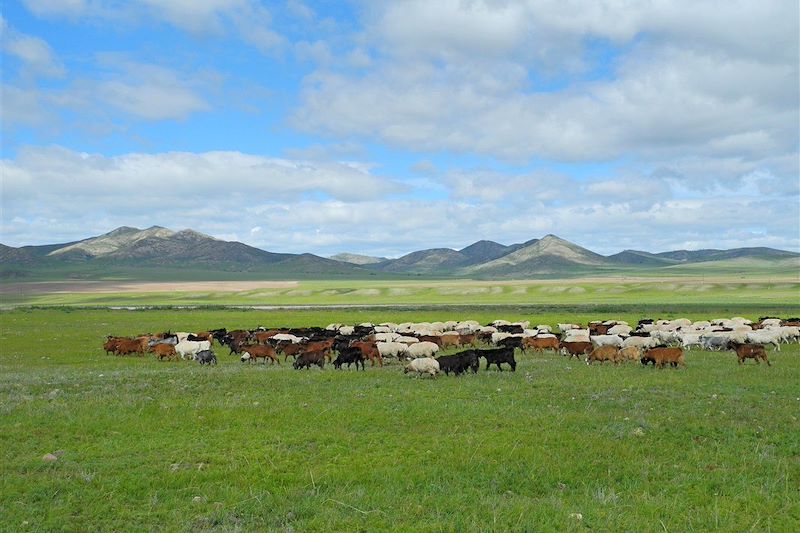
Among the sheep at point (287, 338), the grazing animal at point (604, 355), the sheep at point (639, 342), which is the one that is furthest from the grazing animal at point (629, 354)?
the sheep at point (287, 338)

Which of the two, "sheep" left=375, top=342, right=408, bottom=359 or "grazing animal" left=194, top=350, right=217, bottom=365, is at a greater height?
"sheep" left=375, top=342, right=408, bottom=359

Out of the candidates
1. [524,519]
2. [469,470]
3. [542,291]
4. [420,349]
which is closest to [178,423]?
[469,470]

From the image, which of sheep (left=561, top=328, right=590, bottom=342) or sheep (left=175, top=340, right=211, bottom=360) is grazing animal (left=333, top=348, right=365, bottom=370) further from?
sheep (left=561, top=328, right=590, bottom=342)

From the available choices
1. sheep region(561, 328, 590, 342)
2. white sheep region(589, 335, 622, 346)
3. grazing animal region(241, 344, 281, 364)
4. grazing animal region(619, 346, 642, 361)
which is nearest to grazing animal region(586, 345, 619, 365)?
grazing animal region(619, 346, 642, 361)

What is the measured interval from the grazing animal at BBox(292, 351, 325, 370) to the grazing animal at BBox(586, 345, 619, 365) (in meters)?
11.1

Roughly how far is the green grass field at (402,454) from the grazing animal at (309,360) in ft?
13.1

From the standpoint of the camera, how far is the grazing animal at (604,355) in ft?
82.7

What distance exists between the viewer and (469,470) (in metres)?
10.6

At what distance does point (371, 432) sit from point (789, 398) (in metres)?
11.6

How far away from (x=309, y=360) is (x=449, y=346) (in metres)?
11.3

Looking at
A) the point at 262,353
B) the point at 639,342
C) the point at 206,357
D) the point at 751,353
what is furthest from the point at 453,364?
the point at 751,353

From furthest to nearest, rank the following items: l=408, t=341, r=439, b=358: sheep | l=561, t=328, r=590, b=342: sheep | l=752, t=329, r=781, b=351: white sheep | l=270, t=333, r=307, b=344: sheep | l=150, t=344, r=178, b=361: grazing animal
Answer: l=270, t=333, r=307, b=344: sheep → l=561, t=328, r=590, b=342: sheep → l=752, t=329, r=781, b=351: white sheep → l=150, t=344, r=178, b=361: grazing animal → l=408, t=341, r=439, b=358: sheep

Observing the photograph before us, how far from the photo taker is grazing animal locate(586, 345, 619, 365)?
25.2 metres

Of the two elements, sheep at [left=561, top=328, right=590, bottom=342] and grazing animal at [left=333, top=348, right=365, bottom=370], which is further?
sheep at [left=561, top=328, right=590, bottom=342]
